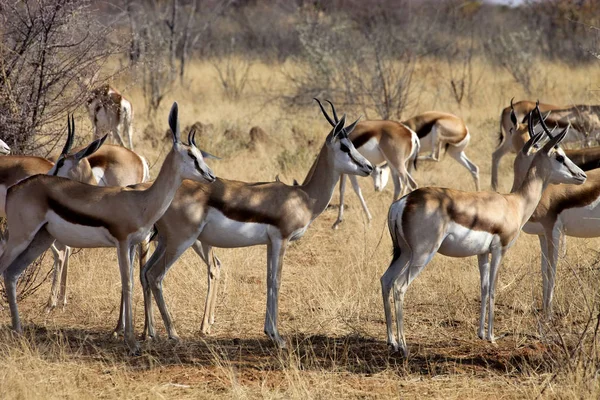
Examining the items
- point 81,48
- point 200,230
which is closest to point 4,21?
point 81,48

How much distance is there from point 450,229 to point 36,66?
3820 millimetres

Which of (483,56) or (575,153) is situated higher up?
(575,153)

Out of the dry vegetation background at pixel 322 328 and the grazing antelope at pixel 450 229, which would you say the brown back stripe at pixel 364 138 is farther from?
the grazing antelope at pixel 450 229

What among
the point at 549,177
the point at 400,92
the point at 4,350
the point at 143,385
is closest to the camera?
the point at 143,385

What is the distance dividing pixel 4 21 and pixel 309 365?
13.2 ft

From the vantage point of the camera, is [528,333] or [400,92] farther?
[400,92]

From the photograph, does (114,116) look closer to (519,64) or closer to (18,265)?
(18,265)

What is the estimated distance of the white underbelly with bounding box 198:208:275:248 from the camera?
Answer: 588 cm

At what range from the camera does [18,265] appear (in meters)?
5.86

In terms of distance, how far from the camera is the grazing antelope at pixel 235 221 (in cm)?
586

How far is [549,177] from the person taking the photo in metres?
6.37

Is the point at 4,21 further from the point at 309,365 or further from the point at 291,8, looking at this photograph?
the point at 291,8

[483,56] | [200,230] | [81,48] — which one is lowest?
[483,56]

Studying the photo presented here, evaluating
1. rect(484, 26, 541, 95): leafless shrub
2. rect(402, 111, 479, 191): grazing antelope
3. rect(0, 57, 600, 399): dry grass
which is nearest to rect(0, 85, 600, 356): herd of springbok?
rect(0, 57, 600, 399): dry grass
